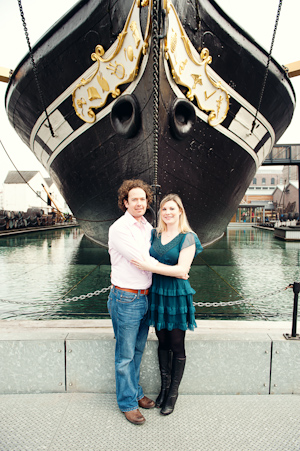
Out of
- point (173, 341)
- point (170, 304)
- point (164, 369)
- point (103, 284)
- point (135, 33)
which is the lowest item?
point (103, 284)

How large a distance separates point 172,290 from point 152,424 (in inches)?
28.0

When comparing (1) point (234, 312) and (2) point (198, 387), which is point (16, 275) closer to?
(1) point (234, 312)

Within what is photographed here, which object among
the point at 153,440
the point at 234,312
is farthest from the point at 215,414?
the point at 234,312

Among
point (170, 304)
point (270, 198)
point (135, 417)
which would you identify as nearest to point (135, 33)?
point (170, 304)

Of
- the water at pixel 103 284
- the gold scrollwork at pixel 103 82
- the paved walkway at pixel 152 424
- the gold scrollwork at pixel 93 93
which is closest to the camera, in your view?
the paved walkway at pixel 152 424

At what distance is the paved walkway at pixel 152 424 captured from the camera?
1.57 meters

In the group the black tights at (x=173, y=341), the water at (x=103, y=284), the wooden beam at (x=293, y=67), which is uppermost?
the wooden beam at (x=293, y=67)

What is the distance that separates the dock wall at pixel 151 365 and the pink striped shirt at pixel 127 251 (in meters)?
0.47

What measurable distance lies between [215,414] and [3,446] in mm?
1095

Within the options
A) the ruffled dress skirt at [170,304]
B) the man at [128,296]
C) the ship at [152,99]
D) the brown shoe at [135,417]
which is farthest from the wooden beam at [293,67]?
the brown shoe at [135,417]

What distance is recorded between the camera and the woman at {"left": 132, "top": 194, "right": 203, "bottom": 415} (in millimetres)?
1782

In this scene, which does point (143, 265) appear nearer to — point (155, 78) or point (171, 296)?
point (171, 296)

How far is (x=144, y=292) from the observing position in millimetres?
1840

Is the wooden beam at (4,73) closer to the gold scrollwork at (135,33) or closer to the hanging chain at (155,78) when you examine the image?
the gold scrollwork at (135,33)
